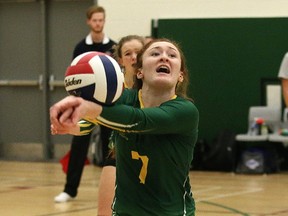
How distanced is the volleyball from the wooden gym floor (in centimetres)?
459

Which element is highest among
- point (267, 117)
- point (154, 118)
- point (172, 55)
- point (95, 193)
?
point (172, 55)

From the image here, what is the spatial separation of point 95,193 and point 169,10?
4.37m

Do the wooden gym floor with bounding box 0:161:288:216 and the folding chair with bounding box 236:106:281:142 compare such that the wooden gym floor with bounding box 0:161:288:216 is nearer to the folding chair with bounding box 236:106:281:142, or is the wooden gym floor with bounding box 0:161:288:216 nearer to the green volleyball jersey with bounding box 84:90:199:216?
the folding chair with bounding box 236:106:281:142

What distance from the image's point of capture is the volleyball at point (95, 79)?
3000mm

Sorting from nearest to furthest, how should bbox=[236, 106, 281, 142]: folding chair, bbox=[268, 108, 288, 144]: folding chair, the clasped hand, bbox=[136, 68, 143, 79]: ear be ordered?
the clasped hand → bbox=[136, 68, 143, 79]: ear → bbox=[268, 108, 288, 144]: folding chair → bbox=[236, 106, 281, 142]: folding chair

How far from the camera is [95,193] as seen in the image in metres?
9.37

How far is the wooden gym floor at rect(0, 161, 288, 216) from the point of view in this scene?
26.1ft

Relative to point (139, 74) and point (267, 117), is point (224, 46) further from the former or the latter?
point (139, 74)

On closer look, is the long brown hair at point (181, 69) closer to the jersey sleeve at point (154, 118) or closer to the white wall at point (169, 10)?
the jersey sleeve at point (154, 118)

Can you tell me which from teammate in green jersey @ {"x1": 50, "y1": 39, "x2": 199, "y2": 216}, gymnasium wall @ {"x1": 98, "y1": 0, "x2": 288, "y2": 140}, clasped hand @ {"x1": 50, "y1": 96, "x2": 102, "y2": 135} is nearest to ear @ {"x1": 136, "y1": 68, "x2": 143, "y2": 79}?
teammate in green jersey @ {"x1": 50, "y1": 39, "x2": 199, "y2": 216}

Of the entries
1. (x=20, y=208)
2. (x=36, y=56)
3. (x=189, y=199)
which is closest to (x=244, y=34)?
(x=36, y=56)

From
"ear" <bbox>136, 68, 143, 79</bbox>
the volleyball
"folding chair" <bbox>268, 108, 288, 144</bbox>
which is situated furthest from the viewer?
"folding chair" <bbox>268, 108, 288, 144</bbox>

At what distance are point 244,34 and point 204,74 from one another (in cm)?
92

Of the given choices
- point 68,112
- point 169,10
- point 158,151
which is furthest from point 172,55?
point 169,10
